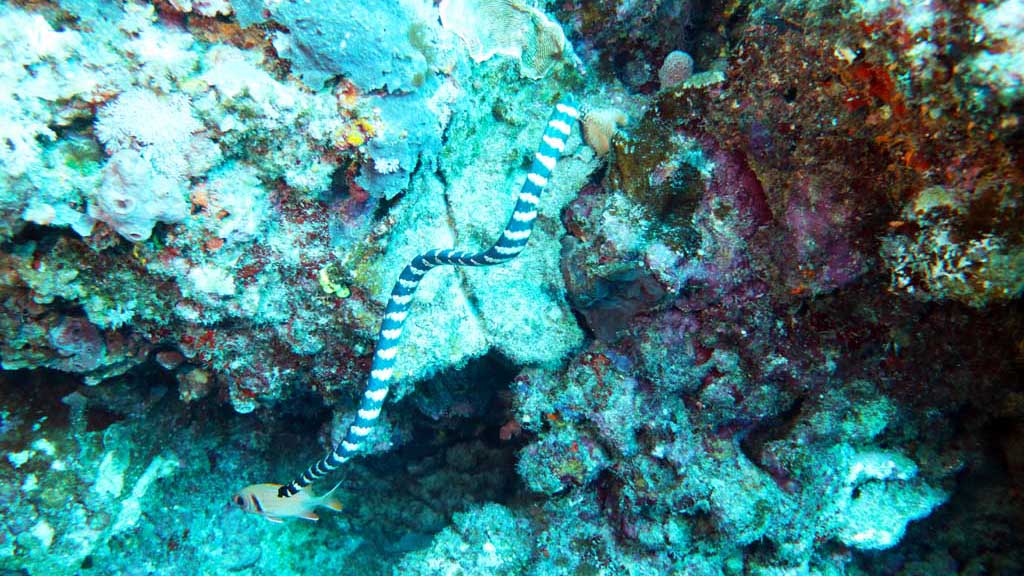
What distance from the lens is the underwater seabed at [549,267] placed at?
2580mm

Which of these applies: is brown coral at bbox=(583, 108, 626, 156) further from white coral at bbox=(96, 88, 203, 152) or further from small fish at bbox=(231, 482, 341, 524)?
small fish at bbox=(231, 482, 341, 524)

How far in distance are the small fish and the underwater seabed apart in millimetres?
33

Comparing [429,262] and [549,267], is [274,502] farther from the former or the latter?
[549,267]

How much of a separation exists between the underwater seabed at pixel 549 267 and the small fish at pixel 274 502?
33 millimetres

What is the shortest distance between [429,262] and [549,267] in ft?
3.67

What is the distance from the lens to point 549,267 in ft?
13.6

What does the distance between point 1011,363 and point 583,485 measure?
9.57 ft

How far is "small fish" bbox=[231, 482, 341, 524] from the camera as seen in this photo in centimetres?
425

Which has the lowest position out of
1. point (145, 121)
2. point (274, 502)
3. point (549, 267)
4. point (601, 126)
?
point (274, 502)

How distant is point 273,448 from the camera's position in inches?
220

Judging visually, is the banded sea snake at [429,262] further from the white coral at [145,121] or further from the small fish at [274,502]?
the white coral at [145,121]

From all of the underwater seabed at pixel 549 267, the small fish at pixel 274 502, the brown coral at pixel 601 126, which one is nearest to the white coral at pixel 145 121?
the underwater seabed at pixel 549 267

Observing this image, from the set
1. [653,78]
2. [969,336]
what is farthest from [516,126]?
[969,336]

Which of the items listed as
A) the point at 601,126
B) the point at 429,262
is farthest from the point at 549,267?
the point at 601,126
